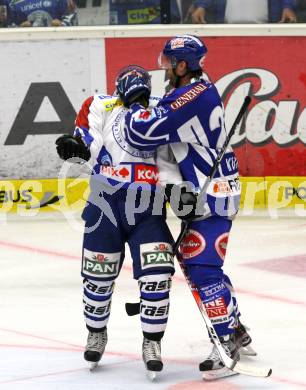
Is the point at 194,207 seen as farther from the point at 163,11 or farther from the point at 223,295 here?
the point at 163,11

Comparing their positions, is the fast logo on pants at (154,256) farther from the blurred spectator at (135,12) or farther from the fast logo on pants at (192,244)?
the blurred spectator at (135,12)

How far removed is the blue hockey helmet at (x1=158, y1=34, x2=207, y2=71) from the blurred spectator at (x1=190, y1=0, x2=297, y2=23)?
514 cm

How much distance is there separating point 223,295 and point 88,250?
2.10 feet

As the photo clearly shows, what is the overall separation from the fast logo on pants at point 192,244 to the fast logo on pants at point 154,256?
0.08 meters

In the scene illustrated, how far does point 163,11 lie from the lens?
1014cm

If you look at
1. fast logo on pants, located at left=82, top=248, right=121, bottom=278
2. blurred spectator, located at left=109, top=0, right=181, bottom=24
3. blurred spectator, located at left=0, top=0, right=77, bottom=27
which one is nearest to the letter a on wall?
blurred spectator, located at left=0, top=0, right=77, bottom=27

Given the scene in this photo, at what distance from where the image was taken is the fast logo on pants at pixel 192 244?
Answer: 495 cm

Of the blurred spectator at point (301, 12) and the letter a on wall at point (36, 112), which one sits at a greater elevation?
the blurred spectator at point (301, 12)

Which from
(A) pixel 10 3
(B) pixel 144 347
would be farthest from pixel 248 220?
(B) pixel 144 347

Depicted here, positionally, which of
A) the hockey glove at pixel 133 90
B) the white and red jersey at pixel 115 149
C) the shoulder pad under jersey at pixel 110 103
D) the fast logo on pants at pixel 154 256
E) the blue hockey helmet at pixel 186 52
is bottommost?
the fast logo on pants at pixel 154 256

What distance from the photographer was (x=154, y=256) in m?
5.01

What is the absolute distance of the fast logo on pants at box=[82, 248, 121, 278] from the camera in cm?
510

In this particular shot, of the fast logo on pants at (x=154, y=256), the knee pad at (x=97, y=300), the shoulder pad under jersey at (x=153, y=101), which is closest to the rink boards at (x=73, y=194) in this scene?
the knee pad at (x=97, y=300)

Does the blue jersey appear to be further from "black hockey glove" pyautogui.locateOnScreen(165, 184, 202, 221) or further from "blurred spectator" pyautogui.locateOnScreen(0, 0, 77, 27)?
"blurred spectator" pyautogui.locateOnScreen(0, 0, 77, 27)
